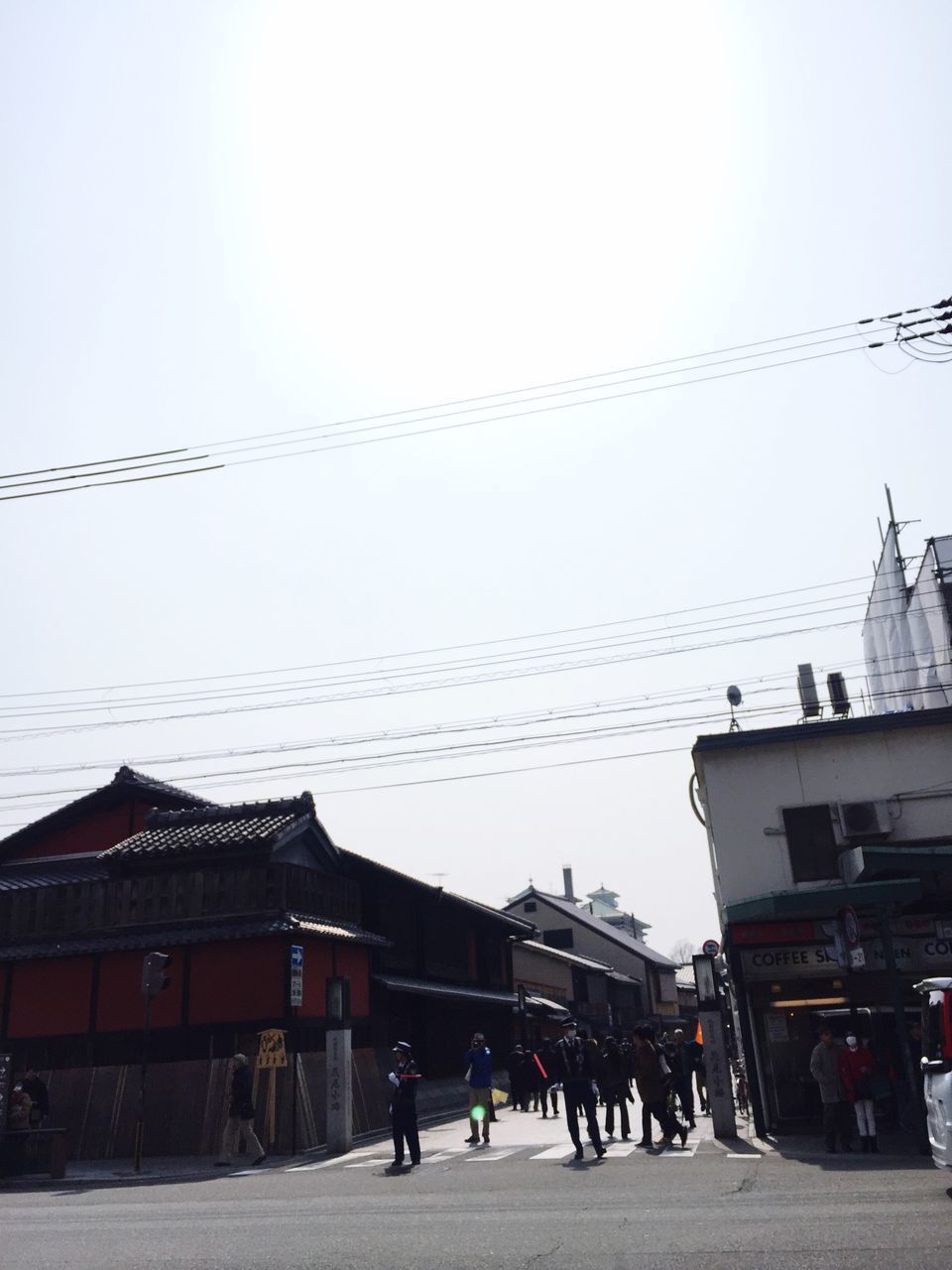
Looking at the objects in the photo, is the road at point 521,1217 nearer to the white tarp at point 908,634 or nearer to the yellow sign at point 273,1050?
the yellow sign at point 273,1050

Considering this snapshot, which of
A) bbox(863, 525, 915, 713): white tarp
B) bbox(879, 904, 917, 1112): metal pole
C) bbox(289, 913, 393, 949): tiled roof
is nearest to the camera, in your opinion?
bbox(879, 904, 917, 1112): metal pole

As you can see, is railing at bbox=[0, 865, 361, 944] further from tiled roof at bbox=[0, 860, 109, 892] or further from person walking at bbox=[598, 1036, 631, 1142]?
person walking at bbox=[598, 1036, 631, 1142]

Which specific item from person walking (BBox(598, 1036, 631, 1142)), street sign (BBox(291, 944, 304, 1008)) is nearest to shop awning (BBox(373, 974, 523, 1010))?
street sign (BBox(291, 944, 304, 1008))

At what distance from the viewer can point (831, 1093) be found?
1452cm

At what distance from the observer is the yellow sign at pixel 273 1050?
17.7m

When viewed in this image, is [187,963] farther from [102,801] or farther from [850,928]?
[850,928]

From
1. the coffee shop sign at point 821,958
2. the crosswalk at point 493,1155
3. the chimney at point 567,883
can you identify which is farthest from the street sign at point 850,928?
the chimney at point 567,883

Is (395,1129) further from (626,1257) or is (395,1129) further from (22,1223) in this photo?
(626,1257)

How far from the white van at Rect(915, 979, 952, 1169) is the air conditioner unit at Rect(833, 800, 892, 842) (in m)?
8.65

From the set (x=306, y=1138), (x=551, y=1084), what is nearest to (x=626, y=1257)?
(x=306, y=1138)

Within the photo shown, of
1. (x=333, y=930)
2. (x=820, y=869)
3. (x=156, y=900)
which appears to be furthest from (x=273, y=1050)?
(x=820, y=869)

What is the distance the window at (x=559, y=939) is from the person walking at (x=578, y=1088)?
4459 centimetres

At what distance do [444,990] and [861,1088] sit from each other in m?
16.1

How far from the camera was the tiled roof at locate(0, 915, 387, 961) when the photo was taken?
20219mm
